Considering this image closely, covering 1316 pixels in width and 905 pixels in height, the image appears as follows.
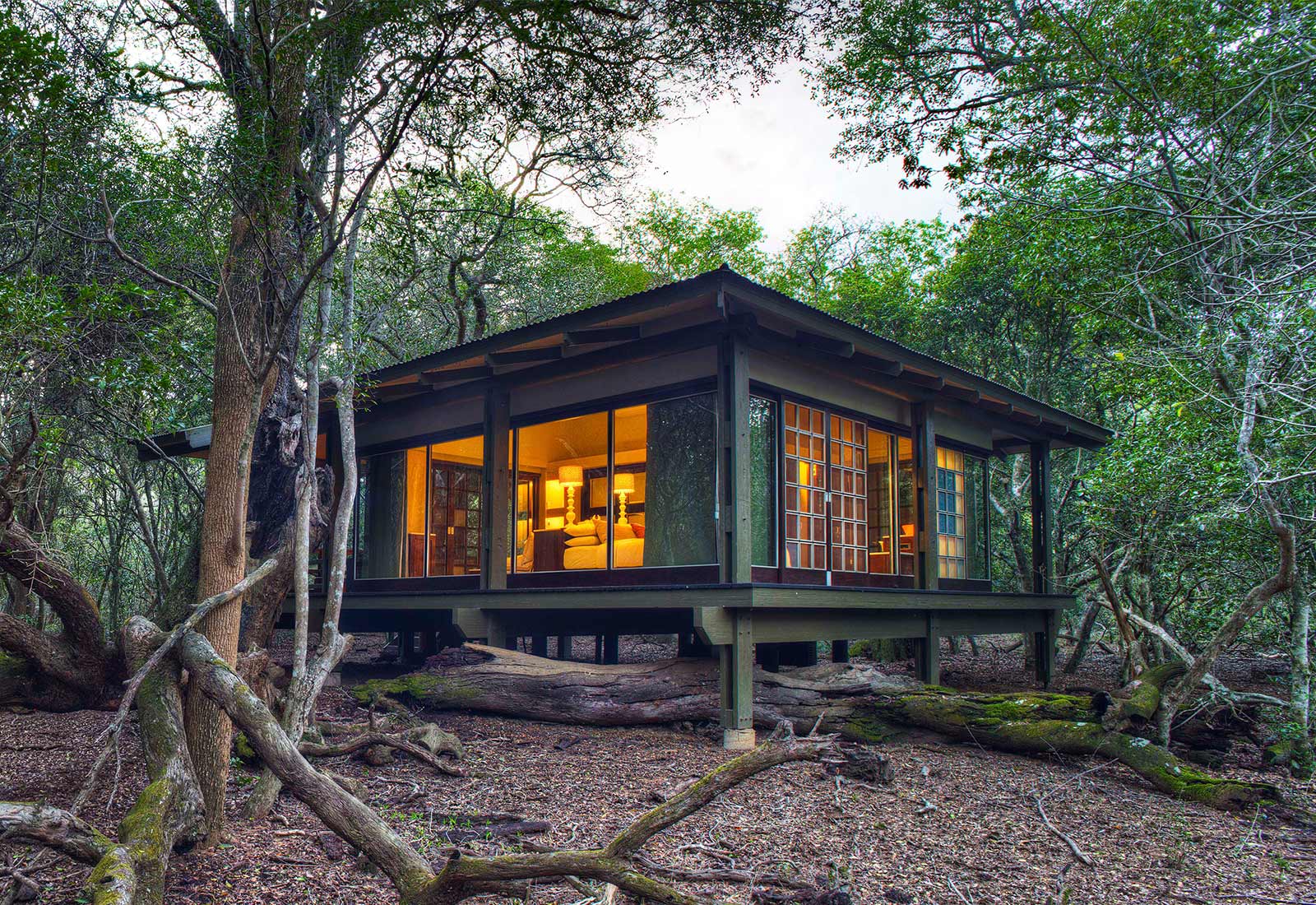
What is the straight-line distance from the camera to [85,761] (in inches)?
221

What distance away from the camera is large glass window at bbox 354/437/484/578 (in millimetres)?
10531

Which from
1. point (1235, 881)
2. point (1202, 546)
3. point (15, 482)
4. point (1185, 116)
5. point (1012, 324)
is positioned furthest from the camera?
point (1012, 324)

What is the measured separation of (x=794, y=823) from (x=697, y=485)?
3495 mm

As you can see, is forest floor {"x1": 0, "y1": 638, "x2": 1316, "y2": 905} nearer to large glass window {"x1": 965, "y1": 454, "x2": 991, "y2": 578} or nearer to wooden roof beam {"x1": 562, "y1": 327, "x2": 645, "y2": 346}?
wooden roof beam {"x1": 562, "y1": 327, "x2": 645, "y2": 346}

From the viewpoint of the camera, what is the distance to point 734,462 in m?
7.27

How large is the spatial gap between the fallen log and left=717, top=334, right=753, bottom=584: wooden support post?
3.93 feet

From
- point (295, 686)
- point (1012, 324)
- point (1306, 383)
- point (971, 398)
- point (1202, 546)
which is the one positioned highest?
point (1012, 324)

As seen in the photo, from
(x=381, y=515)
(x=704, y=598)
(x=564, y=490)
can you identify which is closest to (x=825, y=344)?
(x=704, y=598)

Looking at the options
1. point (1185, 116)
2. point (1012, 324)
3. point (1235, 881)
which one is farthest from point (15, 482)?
point (1012, 324)

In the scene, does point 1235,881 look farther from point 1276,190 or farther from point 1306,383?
point 1276,190

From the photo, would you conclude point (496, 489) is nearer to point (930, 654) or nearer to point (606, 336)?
point (606, 336)

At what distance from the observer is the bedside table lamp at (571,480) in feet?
34.0

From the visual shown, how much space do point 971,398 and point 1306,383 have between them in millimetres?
4004

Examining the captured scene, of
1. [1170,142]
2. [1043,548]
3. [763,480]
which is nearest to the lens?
[1170,142]
